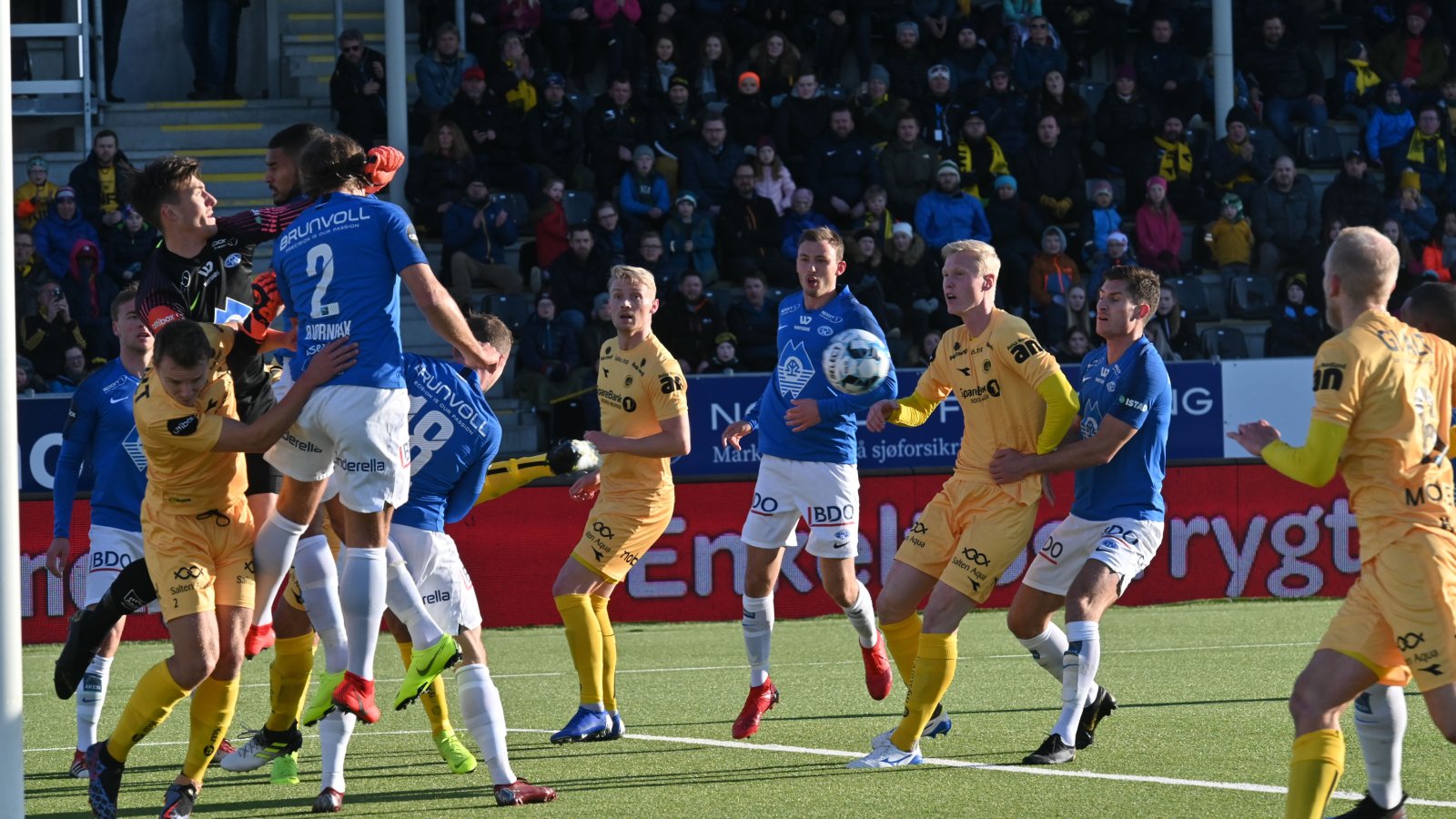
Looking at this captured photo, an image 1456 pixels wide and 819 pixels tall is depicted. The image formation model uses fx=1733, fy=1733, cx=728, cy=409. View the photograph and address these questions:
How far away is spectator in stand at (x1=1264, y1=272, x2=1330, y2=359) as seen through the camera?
18.5m

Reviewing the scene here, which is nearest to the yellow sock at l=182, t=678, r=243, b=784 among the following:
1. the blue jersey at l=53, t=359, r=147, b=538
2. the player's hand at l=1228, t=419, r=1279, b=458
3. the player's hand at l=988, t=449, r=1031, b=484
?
the blue jersey at l=53, t=359, r=147, b=538

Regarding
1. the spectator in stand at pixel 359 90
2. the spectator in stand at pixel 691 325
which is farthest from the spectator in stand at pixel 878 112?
the spectator in stand at pixel 359 90

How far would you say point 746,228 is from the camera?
18.1 meters

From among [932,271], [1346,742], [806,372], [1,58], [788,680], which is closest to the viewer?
[1,58]

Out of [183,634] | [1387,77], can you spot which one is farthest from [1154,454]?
[1387,77]

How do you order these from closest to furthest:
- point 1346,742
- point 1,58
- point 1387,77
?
point 1,58, point 1346,742, point 1387,77

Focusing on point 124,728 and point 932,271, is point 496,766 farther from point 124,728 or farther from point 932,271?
point 932,271

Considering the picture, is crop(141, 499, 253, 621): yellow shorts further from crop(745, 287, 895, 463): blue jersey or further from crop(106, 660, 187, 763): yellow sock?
crop(745, 287, 895, 463): blue jersey

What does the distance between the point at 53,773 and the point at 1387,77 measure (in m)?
19.1

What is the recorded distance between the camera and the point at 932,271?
18.2 metres

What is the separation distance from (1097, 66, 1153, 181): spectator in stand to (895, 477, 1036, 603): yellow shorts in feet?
43.8

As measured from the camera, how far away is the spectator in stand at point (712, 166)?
1856 cm

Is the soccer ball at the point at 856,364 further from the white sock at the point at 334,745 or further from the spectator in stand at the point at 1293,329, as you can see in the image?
the spectator in stand at the point at 1293,329

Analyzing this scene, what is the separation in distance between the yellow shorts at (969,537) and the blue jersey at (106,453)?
11.4ft
